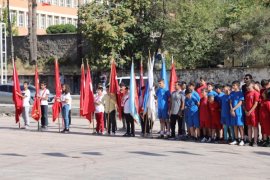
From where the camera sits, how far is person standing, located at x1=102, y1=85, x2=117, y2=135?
66.6ft

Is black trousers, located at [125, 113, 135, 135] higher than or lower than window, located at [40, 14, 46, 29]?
lower

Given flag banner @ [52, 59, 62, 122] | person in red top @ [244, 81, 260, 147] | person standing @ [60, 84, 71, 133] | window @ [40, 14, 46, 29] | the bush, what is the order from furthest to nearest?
1. window @ [40, 14, 46, 29]
2. the bush
3. flag banner @ [52, 59, 62, 122]
4. person standing @ [60, 84, 71, 133]
5. person in red top @ [244, 81, 260, 147]

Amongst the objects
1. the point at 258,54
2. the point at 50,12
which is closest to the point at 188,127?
the point at 258,54

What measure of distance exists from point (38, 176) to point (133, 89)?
861 cm

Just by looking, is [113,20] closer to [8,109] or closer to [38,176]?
[8,109]

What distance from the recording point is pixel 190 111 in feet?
59.4

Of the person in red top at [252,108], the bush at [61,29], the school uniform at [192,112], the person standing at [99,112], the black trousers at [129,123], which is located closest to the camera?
the person in red top at [252,108]

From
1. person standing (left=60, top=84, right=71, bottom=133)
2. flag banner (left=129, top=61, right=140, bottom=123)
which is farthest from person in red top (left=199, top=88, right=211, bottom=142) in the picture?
person standing (left=60, top=84, right=71, bottom=133)

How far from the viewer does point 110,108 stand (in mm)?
20328

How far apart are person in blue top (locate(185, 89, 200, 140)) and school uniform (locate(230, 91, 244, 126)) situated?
144 centimetres

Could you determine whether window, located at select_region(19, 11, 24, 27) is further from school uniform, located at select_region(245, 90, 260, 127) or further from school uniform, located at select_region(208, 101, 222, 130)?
school uniform, located at select_region(245, 90, 260, 127)

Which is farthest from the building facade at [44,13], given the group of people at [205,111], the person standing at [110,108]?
the group of people at [205,111]

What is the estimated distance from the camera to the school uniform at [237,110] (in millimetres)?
16750

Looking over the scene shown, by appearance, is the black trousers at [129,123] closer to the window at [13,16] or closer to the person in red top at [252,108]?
the person in red top at [252,108]
